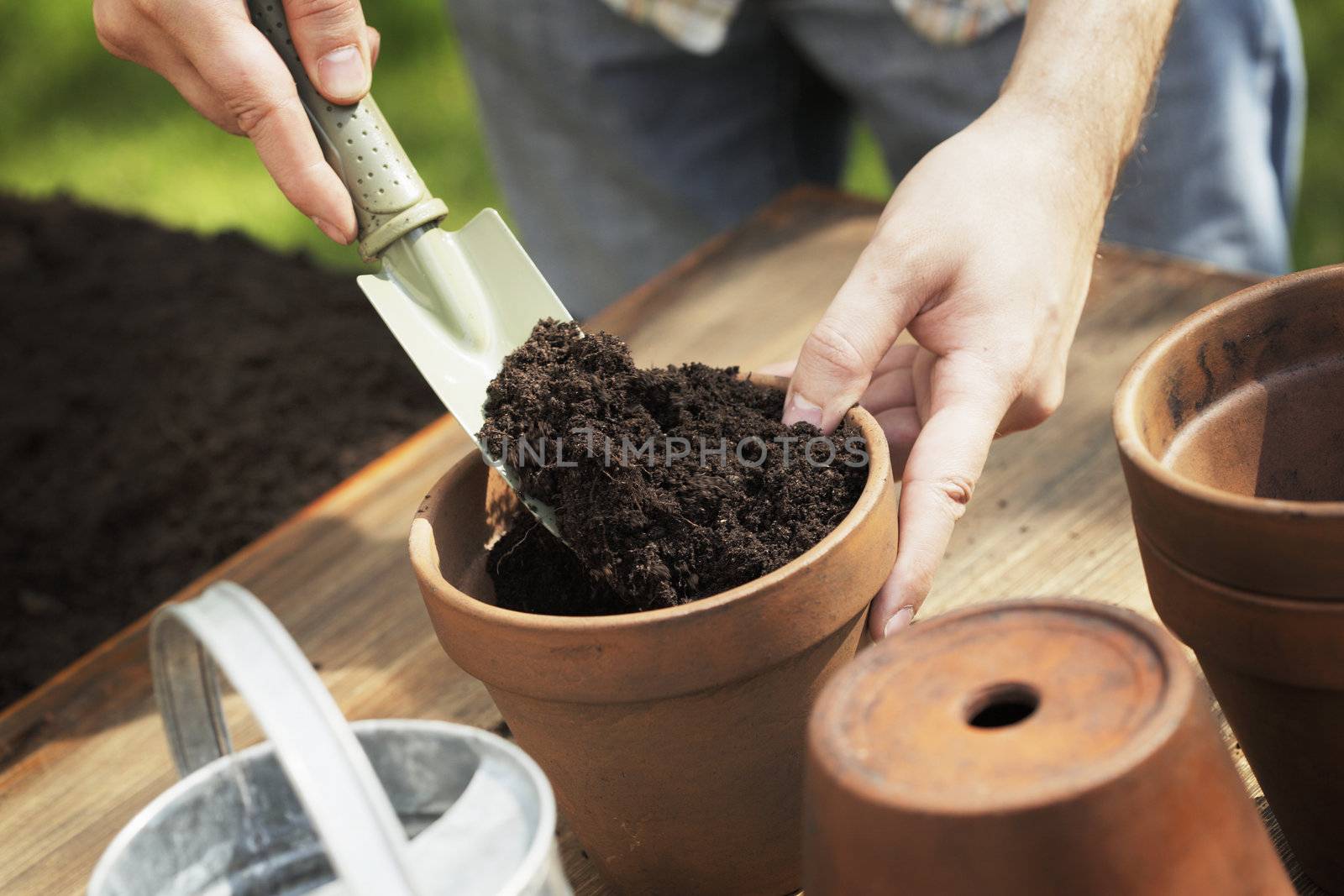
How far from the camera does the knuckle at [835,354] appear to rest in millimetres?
1145

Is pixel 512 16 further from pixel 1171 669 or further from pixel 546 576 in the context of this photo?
pixel 1171 669

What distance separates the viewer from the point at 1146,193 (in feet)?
6.80

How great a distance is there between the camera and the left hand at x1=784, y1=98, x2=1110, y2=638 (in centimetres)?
114

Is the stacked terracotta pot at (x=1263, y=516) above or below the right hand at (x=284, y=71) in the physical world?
below

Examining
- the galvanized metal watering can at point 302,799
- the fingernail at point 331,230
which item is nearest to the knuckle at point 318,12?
the fingernail at point 331,230

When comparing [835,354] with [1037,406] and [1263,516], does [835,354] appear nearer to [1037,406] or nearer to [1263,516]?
[1037,406]

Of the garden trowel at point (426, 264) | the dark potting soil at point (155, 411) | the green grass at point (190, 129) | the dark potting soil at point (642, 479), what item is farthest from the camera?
the green grass at point (190, 129)

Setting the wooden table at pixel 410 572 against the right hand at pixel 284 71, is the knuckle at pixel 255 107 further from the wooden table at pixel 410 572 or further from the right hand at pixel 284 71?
the wooden table at pixel 410 572

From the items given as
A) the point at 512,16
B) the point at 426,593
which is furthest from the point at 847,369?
the point at 512,16

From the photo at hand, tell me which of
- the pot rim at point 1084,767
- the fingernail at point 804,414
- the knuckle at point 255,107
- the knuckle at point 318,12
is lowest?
the fingernail at point 804,414

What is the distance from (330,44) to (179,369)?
1.67m

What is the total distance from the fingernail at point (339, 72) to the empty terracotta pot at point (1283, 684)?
0.81m

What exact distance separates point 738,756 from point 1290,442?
473 mm

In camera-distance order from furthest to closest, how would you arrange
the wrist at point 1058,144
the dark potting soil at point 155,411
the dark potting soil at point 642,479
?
the dark potting soil at point 155,411
the wrist at point 1058,144
the dark potting soil at point 642,479
